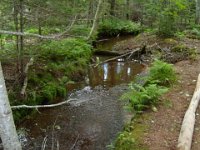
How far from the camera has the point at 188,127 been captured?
272 inches

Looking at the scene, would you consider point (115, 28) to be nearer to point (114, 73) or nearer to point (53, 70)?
point (114, 73)

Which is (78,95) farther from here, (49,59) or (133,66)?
(133,66)

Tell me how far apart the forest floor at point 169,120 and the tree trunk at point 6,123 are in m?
2.95

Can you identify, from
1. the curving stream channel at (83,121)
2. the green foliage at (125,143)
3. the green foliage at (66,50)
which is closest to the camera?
the green foliage at (125,143)

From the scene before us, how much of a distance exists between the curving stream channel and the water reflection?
0.09 m

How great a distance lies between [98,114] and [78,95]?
1.99 metres

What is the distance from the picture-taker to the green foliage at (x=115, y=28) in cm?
2377

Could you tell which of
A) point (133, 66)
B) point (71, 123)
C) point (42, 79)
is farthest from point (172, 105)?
point (133, 66)

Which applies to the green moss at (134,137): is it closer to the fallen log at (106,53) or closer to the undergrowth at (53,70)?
the undergrowth at (53,70)

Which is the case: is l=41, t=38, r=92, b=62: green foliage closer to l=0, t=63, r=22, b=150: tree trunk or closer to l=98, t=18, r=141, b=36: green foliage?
l=0, t=63, r=22, b=150: tree trunk

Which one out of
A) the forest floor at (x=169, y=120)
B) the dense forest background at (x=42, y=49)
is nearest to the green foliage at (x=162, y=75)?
the forest floor at (x=169, y=120)

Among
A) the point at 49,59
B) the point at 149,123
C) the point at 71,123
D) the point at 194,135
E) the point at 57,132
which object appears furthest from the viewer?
the point at 49,59

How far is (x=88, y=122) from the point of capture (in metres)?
8.98

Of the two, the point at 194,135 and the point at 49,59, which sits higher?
the point at 49,59
